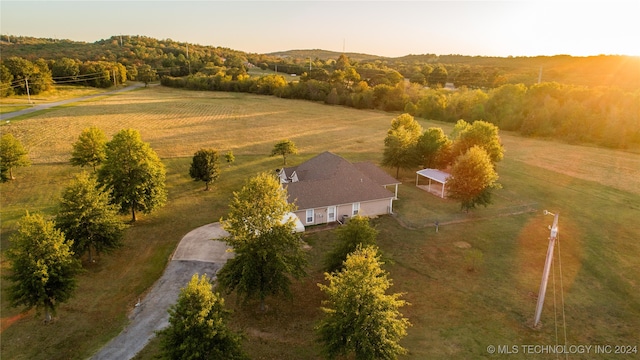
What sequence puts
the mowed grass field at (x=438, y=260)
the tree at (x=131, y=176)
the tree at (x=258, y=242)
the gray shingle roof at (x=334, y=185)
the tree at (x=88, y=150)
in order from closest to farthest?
the mowed grass field at (x=438, y=260)
the tree at (x=258, y=242)
the tree at (x=131, y=176)
the gray shingle roof at (x=334, y=185)
the tree at (x=88, y=150)

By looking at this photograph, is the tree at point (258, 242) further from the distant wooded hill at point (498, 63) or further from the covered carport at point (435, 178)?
the distant wooded hill at point (498, 63)

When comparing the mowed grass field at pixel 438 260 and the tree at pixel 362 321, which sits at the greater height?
the tree at pixel 362 321

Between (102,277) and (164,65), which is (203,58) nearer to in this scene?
(164,65)

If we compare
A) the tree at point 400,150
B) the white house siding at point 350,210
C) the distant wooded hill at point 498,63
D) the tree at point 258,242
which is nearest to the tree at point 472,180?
the white house siding at point 350,210

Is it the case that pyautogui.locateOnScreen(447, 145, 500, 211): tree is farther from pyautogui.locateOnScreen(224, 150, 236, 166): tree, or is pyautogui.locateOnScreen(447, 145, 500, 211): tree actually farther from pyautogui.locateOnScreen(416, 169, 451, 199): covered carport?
pyautogui.locateOnScreen(224, 150, 236, 166): tree

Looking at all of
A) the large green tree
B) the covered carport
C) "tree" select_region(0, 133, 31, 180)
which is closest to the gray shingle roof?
the covered carport
